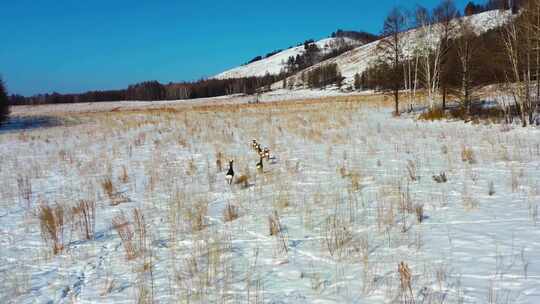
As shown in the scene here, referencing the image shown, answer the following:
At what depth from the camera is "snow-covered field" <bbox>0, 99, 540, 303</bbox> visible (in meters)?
3.58

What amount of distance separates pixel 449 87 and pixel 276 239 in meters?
21.3

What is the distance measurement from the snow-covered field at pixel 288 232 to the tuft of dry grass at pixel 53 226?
4 cm

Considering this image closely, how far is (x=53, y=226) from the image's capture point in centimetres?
566

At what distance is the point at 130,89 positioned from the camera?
153 m

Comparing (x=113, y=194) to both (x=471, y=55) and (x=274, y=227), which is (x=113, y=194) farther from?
(x=471, y=55)

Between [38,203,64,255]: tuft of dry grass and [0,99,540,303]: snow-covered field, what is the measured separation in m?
0.04

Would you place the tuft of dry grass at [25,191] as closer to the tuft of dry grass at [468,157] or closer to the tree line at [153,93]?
the tuft of dry grass at [468,157]

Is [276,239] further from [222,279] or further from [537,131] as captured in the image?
[537,131]

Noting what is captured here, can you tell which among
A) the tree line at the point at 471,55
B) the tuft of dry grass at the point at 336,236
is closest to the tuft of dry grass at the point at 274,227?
the tuft of dry grass at the point at 336,236

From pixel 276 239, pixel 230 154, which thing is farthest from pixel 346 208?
pixel 230 154

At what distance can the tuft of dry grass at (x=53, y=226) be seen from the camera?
508 cm

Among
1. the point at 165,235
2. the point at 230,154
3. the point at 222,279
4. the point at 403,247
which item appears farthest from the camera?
the point at 230,154

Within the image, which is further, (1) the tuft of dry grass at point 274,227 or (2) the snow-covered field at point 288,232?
(1) the tuft of dry grass at point 274,227

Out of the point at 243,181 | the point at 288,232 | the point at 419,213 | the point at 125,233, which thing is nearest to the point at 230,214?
the point at 288,232
